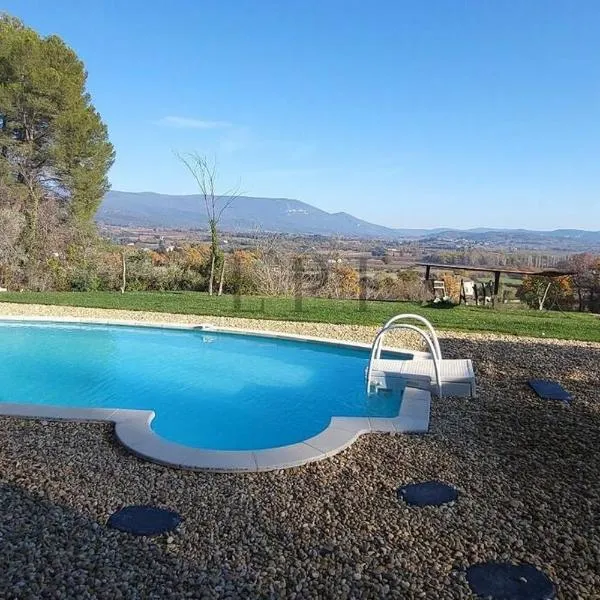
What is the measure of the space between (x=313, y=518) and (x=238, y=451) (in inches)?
48.3

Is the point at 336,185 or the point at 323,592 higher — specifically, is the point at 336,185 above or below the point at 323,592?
above

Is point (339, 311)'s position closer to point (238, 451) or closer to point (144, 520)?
point (238, 451)

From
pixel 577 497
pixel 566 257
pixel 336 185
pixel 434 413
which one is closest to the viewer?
pixel 577 497

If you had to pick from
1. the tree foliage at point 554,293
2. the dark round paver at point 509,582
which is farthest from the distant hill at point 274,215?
the dark round paver at point 509,582

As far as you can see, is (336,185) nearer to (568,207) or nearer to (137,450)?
(568,207)

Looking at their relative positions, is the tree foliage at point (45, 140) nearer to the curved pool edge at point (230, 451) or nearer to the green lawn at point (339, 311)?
the green lawn at point (339, 311)

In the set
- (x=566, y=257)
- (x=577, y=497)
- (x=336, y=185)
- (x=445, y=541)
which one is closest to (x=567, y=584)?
(x=445, y=541)

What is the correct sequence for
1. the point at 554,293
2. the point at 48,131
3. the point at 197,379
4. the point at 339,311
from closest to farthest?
the point at 197,379 < the point at 339,311 < the point at 554,293 < the point at 48,131

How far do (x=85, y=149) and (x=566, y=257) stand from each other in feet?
59.9

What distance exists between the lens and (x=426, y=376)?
20.6 feet

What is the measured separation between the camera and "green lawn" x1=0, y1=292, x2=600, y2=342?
10.1m

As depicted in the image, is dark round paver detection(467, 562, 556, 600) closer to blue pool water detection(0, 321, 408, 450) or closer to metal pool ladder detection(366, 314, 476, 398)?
blue pool water detection(0, 321, 408, 450)

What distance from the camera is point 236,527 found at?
3.10 meters

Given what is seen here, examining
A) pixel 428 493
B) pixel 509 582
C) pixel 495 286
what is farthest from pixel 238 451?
pixel 495 286
